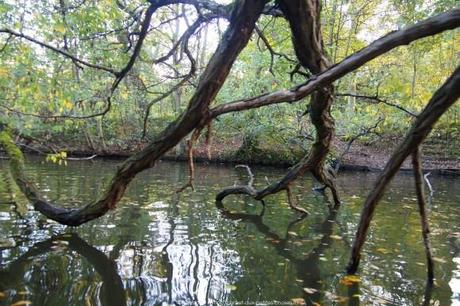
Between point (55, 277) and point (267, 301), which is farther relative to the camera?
point (55, 277)

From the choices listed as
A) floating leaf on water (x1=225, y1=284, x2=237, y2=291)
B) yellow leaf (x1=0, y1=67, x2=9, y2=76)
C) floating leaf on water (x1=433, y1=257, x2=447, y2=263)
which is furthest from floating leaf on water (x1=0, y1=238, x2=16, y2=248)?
floating leaf on water (x1=433, y1=257, x2=447, y2=263)

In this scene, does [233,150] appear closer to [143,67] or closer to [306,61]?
[143,67]

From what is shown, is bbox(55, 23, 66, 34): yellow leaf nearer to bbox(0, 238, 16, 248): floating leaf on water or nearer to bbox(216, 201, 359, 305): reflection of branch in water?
bbox(0, 238, 16, 248): floating leaf on water

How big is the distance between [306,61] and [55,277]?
3642 millimetres

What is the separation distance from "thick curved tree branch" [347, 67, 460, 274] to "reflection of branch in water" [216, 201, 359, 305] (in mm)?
730

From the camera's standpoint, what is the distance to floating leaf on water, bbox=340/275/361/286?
4527 mm

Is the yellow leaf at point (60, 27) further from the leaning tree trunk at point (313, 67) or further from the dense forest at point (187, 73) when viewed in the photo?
the leaning tree trunk at point (313, 67)

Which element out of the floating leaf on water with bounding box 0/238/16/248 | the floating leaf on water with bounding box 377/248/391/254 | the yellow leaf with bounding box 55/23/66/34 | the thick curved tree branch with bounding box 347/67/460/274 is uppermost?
the yellow leaf with bounding box 55/23/66/34

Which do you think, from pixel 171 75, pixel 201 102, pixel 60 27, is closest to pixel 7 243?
pixel 60 27

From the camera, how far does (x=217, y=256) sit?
17.8 feet

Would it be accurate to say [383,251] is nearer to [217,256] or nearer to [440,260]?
[440,260]

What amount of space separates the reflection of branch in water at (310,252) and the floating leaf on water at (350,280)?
60 millimetres

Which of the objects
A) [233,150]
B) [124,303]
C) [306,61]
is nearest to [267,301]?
[124,303]

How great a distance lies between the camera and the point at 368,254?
5.76 m
